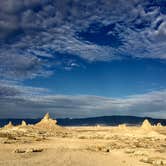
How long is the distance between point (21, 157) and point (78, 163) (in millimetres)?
4769

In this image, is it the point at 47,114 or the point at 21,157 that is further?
the point at 47,114

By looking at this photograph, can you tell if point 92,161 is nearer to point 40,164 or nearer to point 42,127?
point 40,164

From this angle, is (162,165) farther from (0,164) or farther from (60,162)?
(0,164)

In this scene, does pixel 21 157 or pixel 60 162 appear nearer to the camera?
pixel 60 162

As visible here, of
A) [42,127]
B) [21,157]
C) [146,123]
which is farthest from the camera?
[42,127]

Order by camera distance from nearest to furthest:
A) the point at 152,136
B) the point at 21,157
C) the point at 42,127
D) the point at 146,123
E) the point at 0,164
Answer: the point at 0,164, the point at 21,157, the point at 152,136, the point at 146,123, the point at 42,127

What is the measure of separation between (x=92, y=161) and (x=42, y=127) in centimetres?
6777

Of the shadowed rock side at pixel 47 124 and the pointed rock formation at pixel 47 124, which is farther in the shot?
the pointed rock formation at pixel 47 124

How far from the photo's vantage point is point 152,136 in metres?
71.2

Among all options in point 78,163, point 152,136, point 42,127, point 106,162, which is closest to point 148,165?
point 106,162

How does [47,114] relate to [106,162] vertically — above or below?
above

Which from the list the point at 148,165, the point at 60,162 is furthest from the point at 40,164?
the point at 148,165

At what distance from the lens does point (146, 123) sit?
85062 mm

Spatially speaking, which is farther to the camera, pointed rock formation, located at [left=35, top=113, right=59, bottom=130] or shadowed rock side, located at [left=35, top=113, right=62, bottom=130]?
pointed rock formation, located at [left=35, top=113, right=59, bottom=130]
